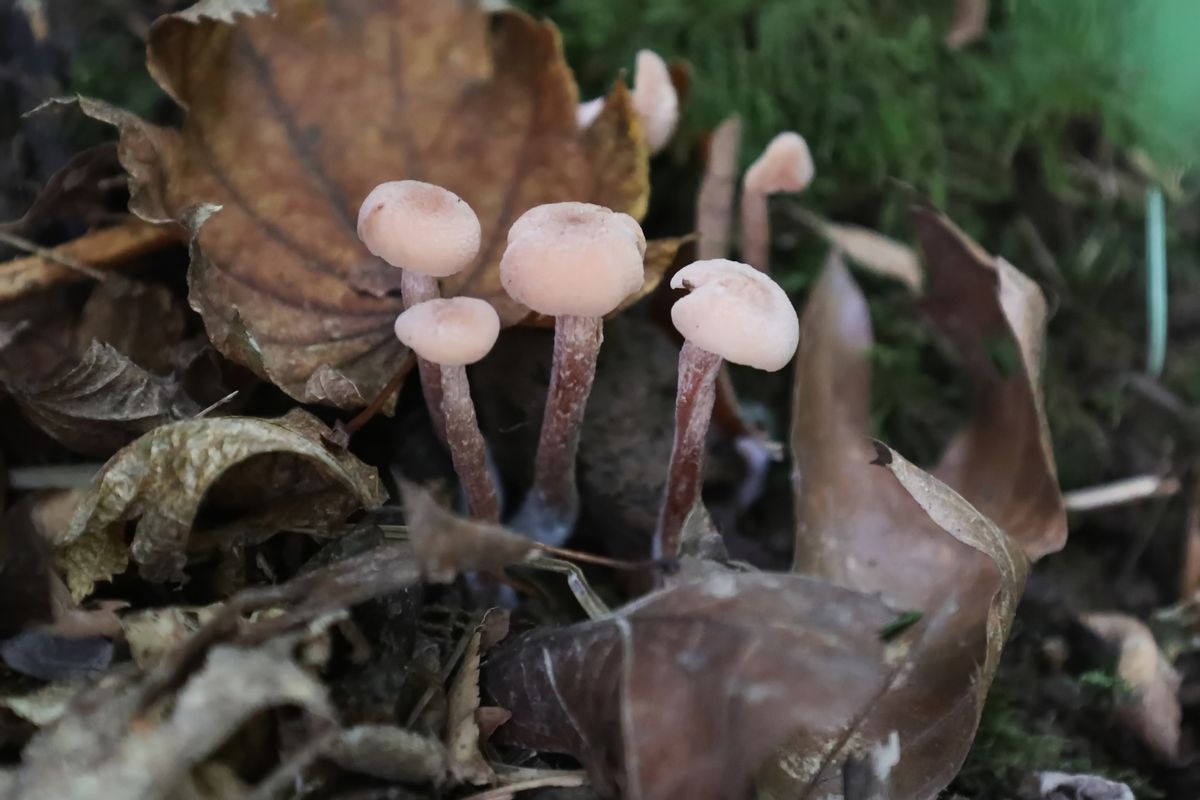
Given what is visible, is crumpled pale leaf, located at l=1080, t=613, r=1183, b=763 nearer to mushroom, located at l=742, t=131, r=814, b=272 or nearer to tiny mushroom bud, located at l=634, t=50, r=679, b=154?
mushroom, located at l=742, t=131, r=814, b=272

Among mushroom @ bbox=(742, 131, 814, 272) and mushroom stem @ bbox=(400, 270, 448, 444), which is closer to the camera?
mushroom stem @ bbox=(400, 270, 448, 444)

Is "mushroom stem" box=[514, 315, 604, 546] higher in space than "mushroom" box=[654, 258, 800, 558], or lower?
lower

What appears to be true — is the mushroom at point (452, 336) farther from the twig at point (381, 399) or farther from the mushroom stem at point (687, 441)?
the mushroom stem at point (687, 441)

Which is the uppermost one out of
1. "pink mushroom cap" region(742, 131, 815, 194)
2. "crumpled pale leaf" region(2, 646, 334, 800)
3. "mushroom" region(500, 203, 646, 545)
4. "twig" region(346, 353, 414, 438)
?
"mushroom" region(500, 203, 646, 545)

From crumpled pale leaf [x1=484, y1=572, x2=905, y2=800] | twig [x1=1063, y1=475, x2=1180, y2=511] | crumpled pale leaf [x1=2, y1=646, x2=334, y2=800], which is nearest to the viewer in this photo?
crumpled pale leaf [x1=2, y1=646, x2=334, y2=800]

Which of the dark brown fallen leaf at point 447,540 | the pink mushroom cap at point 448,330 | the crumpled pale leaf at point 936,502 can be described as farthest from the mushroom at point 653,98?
the dark brown fallen leaf at point 447,540

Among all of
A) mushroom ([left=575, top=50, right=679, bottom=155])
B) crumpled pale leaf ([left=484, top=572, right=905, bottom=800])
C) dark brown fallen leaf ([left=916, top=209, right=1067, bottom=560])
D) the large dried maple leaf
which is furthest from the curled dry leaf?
crumpled pale leaf ([left=484, top=572, right=905, bottom=800])
